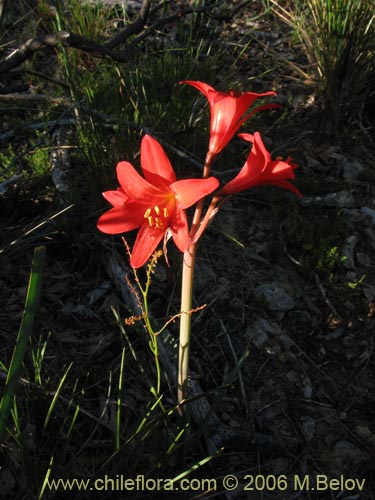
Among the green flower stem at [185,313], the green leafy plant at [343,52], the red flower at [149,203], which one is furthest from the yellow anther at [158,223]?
the green leafy plant at [343,52]

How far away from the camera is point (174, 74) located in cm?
325

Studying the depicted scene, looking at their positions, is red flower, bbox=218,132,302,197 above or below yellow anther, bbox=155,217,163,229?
above

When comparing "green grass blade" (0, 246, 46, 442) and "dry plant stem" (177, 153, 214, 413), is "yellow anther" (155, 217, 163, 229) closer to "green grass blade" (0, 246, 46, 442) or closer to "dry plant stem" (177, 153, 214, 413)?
"dry plant stem" (177, 153, 214, 413)

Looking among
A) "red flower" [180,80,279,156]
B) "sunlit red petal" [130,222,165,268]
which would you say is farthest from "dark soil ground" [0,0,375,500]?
"red flower" [180,80,279,156]

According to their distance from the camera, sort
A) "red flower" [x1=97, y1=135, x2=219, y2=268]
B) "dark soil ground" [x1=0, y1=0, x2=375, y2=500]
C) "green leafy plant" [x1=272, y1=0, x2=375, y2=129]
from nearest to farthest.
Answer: "red flower" [x1=97, y1=135, x2=219, y2=268]
"dark soil ground" [x1=0, y1=0, x2=375, y2=500]
"green leafy plant" [x1=272, y1=0, x2=375, y2=129]

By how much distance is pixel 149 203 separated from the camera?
5.07ft

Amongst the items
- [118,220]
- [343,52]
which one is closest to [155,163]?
[118,220]

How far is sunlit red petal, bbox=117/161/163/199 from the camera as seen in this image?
1517mm

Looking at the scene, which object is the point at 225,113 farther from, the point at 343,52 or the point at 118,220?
the point at 343,52

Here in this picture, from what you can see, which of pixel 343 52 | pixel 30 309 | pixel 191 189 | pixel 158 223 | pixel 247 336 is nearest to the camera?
pixel 30 309

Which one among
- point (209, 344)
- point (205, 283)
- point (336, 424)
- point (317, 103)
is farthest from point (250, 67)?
point (336, 424)

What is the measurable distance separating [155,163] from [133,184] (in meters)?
0.08

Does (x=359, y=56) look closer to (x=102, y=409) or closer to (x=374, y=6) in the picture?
(x=374, y=6)

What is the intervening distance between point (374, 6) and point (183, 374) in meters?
2.53
